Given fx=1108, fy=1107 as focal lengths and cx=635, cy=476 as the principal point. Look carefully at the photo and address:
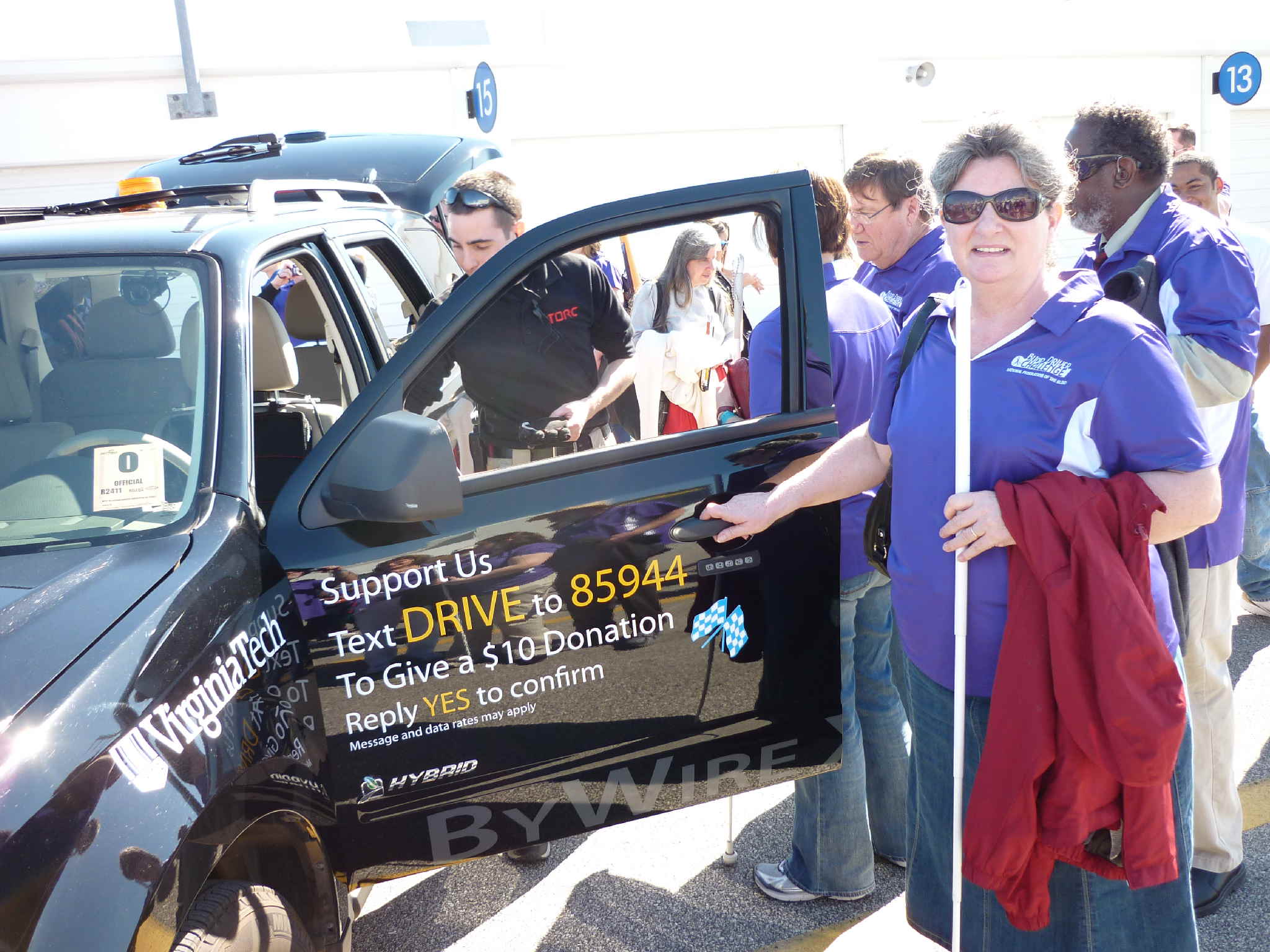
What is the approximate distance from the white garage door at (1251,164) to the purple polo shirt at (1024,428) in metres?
17.7

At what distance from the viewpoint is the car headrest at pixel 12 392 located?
240cm

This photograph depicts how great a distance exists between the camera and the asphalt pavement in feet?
9.41

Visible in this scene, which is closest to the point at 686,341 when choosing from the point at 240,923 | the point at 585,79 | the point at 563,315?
the point at 563,315

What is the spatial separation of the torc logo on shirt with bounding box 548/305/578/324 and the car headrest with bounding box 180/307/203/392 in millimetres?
1370

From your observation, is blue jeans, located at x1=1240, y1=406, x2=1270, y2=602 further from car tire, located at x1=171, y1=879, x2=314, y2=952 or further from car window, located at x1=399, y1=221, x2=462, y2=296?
car tire, located at x1=171, y1=879, x2=314, y2=952

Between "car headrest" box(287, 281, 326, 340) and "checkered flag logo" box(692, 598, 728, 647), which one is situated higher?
"car headrest" box(287, 281, 326, 340)

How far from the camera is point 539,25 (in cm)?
1248

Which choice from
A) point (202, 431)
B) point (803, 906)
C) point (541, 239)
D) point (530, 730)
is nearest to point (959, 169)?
point (541, 239)

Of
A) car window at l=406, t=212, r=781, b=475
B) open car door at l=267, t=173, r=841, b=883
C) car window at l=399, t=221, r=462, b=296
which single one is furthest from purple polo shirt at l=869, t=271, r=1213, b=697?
car window at l=399, t=221, r=462, b=296

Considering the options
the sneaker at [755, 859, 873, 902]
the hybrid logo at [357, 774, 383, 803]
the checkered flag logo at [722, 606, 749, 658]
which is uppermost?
the checkered flag logo at [722, 606, 749, 658]

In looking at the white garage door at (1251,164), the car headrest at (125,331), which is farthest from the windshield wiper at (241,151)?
the white garage door at (1251,164)

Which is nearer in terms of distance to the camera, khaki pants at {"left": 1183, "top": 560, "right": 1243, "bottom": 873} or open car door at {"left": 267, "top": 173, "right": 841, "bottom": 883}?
open car door at {"left": 267, "top": 173, "right": 841, "bottom": 883}

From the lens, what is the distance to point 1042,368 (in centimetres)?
189

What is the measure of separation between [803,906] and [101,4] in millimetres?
10980
